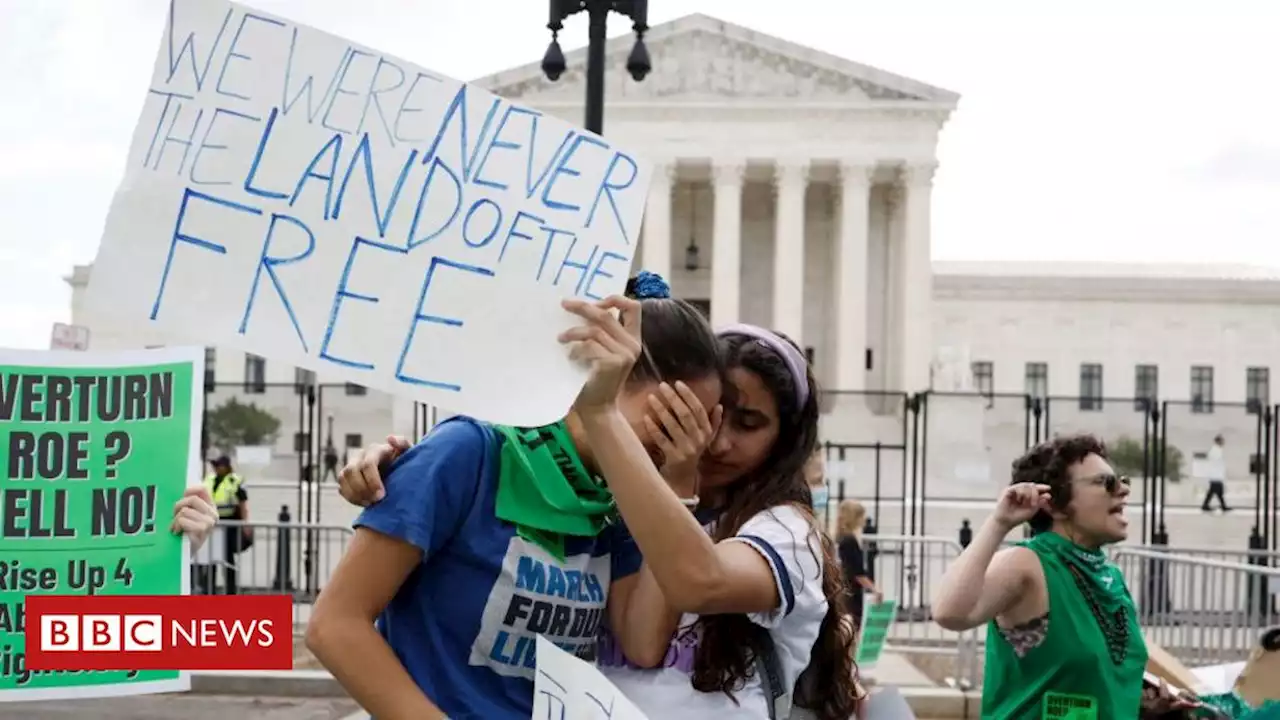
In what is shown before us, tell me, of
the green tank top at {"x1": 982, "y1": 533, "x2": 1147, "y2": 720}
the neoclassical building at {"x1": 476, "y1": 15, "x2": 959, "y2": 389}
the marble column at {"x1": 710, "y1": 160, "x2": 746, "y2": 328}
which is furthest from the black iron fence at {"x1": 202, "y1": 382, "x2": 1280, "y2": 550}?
the green tank top at {"x1": 982, "y1": 533, "x2": 1147, "y2": 720}

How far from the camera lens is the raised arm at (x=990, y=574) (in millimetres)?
3363

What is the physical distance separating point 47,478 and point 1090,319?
208ft

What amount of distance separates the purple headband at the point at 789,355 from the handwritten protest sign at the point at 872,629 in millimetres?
6637

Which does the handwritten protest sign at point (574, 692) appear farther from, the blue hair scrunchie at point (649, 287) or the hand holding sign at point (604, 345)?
the blue hair scrunchie at point (649, 287)

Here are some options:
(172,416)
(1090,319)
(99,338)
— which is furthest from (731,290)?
(172,416)

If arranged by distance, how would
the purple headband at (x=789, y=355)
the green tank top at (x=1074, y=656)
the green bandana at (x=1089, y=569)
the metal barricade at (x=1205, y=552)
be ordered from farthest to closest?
the metal barricade at (x=1205, y=552), the green bandana at (x=1089, y=569), the green tank top at (x=1074, y=656), the purple headband at (x=789, y=355)

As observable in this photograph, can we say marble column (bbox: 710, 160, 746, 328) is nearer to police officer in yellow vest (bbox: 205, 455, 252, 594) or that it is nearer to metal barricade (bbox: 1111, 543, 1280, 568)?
metal barricade (bbox: 1111, 543, 1280, 568)

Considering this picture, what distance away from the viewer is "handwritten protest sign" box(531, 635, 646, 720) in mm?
1753

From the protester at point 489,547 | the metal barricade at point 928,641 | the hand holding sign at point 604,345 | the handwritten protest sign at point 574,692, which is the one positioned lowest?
the metal barricade at point 928,641

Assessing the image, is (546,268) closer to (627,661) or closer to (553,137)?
(553,137)

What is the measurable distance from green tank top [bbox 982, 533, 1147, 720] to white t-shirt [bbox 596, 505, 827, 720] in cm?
136

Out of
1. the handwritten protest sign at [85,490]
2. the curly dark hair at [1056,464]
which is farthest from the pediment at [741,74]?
the handwritten protest sign at [85,490]

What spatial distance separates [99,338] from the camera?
5225 centimetres

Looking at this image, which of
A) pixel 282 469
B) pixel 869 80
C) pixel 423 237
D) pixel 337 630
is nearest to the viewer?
pixel 337 630
